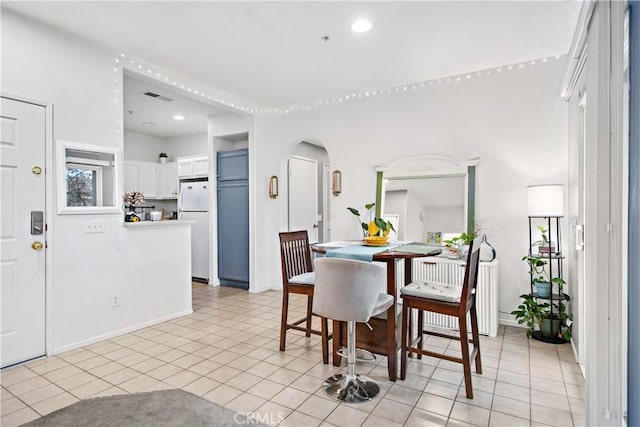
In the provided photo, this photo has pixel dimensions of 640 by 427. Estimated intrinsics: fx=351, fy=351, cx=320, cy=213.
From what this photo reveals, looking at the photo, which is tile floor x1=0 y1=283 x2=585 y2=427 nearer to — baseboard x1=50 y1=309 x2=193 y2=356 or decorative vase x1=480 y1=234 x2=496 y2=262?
baseboard x1=50 y1=309 x2=193 y2=356

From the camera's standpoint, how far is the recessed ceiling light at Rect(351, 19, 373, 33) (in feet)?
9.44

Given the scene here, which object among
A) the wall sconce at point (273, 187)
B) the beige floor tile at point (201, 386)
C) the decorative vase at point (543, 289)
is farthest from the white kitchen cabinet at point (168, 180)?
the decorative vase at point (543, 289)

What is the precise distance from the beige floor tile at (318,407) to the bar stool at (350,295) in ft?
0.25

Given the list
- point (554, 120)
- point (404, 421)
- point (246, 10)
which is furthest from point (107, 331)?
point (554, 120)

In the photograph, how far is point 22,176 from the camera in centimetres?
280

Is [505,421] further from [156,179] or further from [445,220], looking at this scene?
[156,179]

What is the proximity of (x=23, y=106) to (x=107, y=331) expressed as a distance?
2088 mm

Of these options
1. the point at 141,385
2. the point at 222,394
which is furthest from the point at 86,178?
the point at 222,394

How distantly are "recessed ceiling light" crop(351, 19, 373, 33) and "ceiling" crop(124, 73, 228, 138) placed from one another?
2302mm

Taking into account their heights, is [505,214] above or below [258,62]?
below

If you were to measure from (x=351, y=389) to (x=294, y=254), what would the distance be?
4.31ft

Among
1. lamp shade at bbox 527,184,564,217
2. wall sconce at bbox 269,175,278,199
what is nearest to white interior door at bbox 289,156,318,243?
wall sconce at bbox 269,175,278,199

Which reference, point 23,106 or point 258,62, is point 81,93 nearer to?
point 23,106

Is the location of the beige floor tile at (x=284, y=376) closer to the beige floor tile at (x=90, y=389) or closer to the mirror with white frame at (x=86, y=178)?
the beige floor tile at (x=90, y=389)
